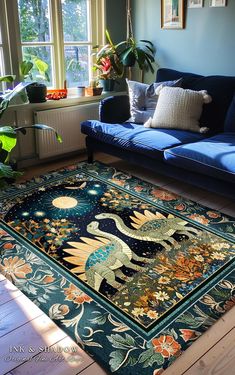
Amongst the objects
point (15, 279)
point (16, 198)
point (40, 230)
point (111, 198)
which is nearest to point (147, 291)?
point (15, 279)

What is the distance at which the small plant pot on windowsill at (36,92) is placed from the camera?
135 inches

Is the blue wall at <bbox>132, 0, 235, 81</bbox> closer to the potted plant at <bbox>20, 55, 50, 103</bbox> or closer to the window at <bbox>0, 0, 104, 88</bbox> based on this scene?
the window at <bbox>0, 0, 104, 88</bbox>

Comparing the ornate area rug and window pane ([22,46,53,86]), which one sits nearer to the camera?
the ornate area rug

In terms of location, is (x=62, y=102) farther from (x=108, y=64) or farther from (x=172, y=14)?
(x=172, y=14)

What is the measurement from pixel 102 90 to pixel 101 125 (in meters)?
0.77

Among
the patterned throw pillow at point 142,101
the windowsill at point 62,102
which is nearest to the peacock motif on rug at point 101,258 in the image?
the patterned throw pillow at point 142,101

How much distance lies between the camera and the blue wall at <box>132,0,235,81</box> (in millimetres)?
3346

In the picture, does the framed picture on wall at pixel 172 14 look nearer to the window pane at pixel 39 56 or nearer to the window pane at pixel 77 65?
the window pane at pixel 77 65

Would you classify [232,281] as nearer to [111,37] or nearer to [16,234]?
[16,234]

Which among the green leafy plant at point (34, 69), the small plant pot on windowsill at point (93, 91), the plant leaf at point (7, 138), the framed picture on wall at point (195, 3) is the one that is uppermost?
the framed picture on wall at point (195, 3)

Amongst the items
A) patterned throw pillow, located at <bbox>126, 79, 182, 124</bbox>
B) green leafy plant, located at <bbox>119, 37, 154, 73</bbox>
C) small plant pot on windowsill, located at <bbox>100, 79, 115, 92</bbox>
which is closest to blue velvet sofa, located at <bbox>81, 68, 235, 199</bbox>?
patterned throw pillow, located at <bbox>126, 79, 182, 124</bbox>

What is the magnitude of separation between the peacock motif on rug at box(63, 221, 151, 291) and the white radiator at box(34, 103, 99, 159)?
149 centimetres

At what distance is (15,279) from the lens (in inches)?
80.0

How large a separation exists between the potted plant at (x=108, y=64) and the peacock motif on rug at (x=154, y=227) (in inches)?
74.6
